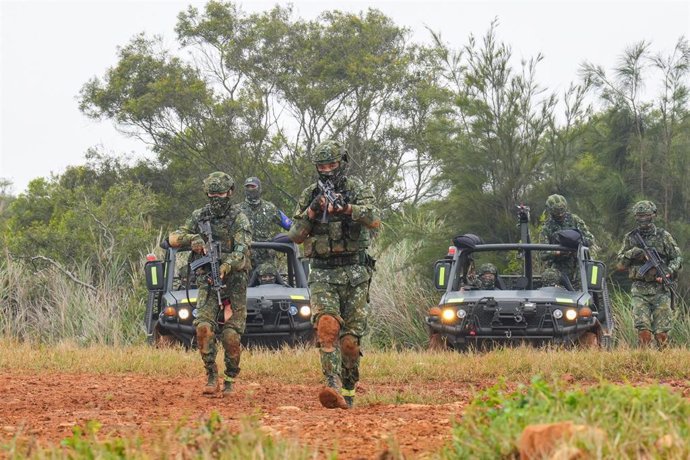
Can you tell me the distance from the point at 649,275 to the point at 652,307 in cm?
46

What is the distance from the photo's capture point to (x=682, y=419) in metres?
5.31

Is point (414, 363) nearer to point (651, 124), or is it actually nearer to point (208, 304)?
point (208, 304)

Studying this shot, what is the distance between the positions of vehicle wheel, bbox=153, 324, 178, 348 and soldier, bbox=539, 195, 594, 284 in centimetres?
451

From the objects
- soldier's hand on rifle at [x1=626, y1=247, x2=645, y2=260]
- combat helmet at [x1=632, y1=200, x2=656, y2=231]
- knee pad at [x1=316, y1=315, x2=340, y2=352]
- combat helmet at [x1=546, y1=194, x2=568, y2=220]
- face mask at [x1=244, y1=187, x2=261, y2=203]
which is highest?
face mask at [x1=244, y1=187, x2=261, y2=203]

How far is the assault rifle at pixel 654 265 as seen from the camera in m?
14.5

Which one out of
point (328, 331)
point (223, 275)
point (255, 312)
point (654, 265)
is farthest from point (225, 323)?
point (654, 265)

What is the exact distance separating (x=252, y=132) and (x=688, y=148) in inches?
625

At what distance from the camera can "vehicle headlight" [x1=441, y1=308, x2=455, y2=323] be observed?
13891 mm

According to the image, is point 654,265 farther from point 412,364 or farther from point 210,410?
point 210,410

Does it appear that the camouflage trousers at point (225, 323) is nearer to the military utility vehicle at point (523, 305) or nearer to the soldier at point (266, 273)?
the military utility vehicle at point (523, 305)

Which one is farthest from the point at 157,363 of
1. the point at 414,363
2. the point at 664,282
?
the point at 664,282

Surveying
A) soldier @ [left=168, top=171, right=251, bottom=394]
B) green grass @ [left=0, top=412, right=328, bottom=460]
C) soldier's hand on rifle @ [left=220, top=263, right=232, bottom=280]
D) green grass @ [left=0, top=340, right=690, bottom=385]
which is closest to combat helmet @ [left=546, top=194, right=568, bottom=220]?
green grass @ [left=0, top=340, right=690, bottom=385]

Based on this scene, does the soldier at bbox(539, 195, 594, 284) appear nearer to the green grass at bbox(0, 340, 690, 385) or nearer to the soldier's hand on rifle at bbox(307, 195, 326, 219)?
the green grass at bbox(0, 340, 690, 385)

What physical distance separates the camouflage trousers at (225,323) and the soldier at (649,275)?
613cm
